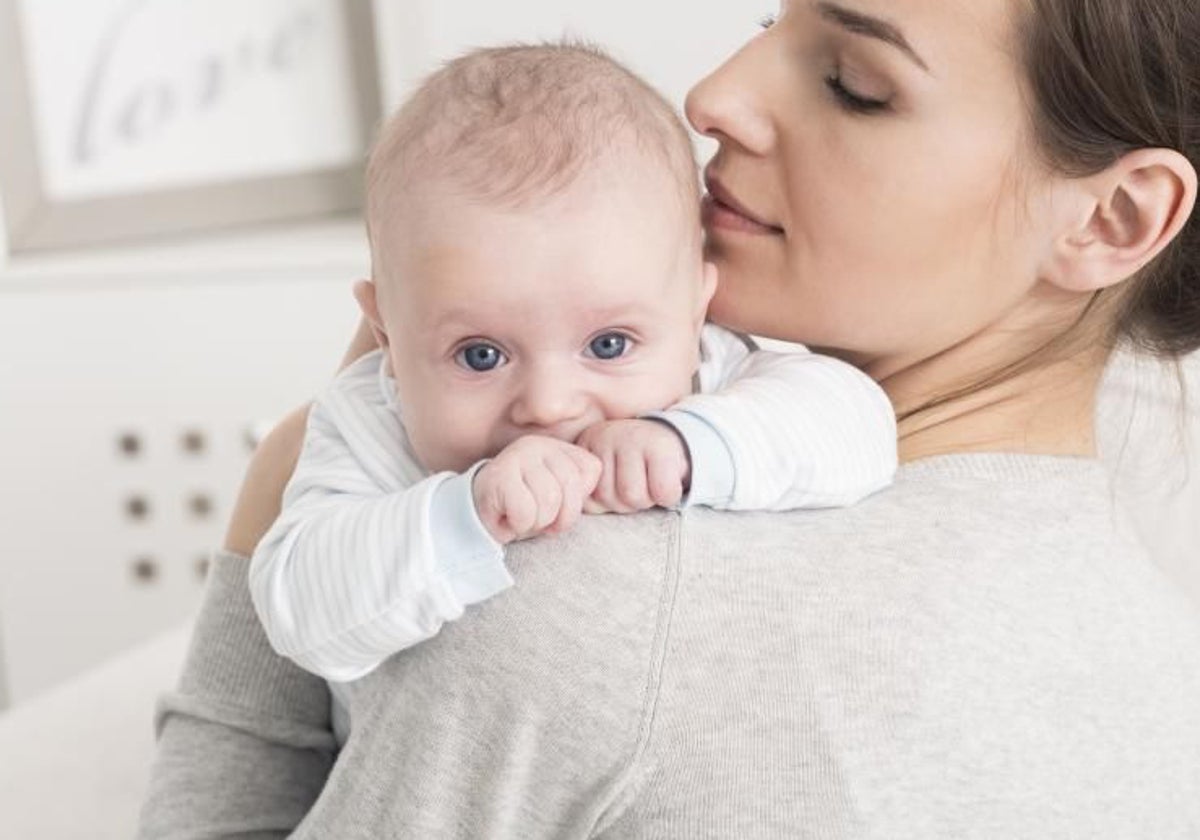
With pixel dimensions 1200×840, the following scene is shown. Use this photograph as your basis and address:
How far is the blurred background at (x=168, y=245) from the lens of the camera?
109 inches

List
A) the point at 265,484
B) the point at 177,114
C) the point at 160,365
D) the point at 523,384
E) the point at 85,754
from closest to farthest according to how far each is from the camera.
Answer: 1. the point at 523,384
2. the point at 265,484
3. the point at 85,754
4. the point at 160,365
5. the point at 177,114

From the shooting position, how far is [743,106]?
4.07 ft

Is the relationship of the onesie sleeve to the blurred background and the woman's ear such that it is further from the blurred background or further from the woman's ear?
the blurred background

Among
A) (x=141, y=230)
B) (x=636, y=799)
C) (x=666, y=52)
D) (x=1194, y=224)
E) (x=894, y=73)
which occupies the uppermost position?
(x=894, y=73)

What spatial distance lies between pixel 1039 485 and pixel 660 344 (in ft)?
0.84

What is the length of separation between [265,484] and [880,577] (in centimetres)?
54

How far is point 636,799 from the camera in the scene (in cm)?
95

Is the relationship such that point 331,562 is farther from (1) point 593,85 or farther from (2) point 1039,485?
(2) point 1039,485

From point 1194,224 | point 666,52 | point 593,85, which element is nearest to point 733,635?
point 593,85

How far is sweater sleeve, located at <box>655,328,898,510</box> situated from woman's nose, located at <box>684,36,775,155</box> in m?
0.18

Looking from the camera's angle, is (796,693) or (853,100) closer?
(796,693)

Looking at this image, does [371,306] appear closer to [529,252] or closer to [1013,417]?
[529,252]

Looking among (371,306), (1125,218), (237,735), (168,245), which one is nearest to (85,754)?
(237,735)

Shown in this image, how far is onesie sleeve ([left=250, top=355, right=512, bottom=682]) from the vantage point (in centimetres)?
97
